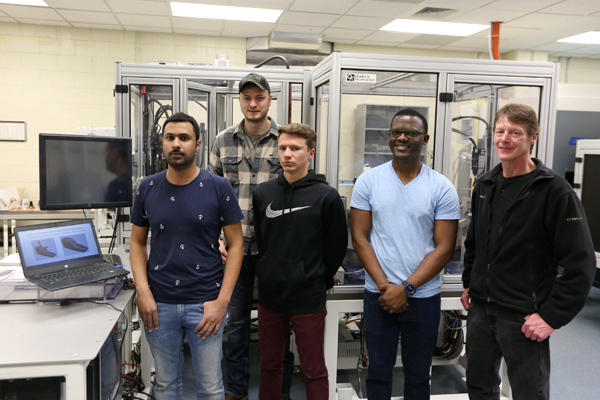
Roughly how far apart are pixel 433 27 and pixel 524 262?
178 inches

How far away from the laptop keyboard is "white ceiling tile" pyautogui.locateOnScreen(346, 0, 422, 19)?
12.2 ft

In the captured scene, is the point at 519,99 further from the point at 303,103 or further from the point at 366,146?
the point at 303,103

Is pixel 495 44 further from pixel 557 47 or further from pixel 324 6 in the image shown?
pixel 557 47

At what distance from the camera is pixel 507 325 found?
1547 millimetres

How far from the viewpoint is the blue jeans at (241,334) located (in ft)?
6.78

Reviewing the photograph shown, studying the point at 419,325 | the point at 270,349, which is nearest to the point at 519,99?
the point at 419,325

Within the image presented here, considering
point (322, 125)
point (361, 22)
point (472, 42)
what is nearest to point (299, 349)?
point (322, 125)

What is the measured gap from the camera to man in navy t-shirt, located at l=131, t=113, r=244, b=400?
1.58 m

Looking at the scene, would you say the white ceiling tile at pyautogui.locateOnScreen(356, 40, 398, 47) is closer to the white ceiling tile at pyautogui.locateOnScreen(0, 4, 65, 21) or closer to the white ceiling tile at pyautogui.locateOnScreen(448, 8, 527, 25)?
the white ceiling tile at pyautogui.locateOnScreen(448, 8, 527, 25)

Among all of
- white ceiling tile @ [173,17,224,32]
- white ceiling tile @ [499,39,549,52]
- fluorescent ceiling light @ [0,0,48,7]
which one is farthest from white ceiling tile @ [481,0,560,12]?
fluorescent ceiling light @ [0,0,48,7]

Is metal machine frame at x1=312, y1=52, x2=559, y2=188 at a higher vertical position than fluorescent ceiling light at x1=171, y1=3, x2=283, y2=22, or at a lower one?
lower

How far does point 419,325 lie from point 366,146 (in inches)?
41.8

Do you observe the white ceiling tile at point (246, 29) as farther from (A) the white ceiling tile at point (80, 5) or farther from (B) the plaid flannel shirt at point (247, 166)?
(B) the plaid flannel shirt at point (247, 166)

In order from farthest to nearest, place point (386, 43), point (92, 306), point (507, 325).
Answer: point (386, 43) < point (92, 306) < point (507, 325)
